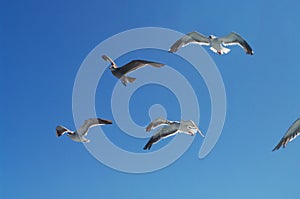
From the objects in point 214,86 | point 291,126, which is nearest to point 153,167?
point 214,86

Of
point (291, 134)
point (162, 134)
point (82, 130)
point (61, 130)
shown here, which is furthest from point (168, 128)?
point (291, 134)

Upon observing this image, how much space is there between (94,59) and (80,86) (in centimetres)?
69

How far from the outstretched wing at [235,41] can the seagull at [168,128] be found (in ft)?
6.46

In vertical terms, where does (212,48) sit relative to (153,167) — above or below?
above

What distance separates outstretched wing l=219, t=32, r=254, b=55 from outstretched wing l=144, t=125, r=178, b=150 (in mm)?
2310

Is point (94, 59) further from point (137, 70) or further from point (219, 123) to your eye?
point (219, 123)

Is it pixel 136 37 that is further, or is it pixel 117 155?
pixel 117 155

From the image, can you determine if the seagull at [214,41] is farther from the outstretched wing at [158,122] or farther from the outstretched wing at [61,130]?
the outstretched wing at [61,130]

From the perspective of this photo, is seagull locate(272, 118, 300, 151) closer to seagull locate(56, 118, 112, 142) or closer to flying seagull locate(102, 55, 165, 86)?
flying seagull locate(102, 55, 165, 86)

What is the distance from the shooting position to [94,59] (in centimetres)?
1155

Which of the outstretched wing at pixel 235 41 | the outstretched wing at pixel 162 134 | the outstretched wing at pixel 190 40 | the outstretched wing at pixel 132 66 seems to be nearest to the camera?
the outstretched wing at pixel 132 66

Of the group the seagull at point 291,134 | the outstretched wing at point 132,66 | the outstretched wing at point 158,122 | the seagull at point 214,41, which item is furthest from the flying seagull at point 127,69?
the seagull at point 291,134

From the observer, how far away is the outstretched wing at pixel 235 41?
11297 millimetres

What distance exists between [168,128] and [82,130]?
81.2 inches
